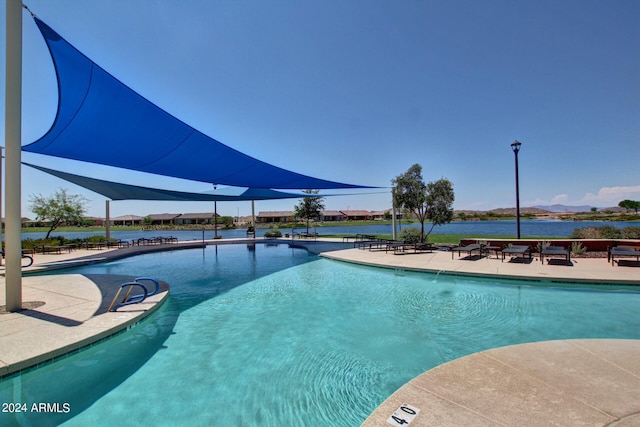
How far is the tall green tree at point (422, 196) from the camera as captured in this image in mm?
11828

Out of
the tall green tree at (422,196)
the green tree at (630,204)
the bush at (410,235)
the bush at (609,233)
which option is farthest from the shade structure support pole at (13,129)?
the green tree at (630,204)

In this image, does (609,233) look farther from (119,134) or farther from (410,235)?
(119,134)

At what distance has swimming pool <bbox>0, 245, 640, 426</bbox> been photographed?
2473 millimetres

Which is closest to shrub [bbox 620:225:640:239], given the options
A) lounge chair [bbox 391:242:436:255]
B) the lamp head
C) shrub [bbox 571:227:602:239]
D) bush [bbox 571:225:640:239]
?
bush [bbox 571:225:640:239]

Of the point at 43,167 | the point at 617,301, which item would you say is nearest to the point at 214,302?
the point at 43,167

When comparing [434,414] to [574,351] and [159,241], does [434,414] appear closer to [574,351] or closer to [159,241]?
[574,351]

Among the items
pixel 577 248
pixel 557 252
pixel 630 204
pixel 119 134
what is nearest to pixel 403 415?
pixel 119 134

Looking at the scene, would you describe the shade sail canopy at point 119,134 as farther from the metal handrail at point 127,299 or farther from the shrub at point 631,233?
the shrub at point 631,233

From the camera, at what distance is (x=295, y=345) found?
146 inches

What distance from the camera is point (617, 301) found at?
5.03m

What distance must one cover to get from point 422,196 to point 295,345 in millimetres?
10125

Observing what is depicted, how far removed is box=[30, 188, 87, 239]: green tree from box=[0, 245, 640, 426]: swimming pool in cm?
1538

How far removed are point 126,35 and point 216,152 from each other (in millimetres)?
2761

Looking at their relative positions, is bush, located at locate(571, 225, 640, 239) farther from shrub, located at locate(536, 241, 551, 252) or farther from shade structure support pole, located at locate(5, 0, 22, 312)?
shade structure support pole, located at locate(5, 0, 22, 312)
